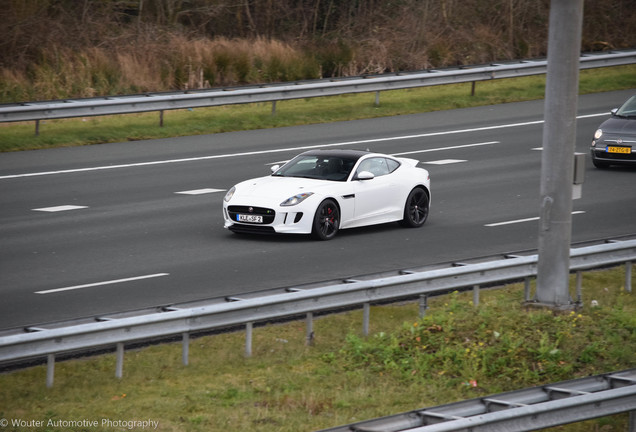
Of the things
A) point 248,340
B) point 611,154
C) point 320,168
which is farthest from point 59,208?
point 611,154

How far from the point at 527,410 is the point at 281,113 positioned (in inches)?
838

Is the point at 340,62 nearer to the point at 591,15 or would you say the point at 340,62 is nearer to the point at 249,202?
the point at 591,15

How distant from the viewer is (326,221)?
57.6ft

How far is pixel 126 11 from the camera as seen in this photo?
40.4 meters

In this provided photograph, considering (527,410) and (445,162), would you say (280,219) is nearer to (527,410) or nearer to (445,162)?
(445,162)

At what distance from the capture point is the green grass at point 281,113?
25906 mm

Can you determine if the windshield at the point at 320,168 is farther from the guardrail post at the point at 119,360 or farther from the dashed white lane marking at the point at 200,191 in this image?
the guardrail post at the point at 119,360

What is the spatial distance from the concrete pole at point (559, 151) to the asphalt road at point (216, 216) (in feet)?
11.4

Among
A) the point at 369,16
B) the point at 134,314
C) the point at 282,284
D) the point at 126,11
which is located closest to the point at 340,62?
the point at 369,16

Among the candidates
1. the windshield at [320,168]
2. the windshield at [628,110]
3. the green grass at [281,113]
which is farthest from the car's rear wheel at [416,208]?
the green grass at [281,113]

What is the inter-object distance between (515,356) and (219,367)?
2937 mm

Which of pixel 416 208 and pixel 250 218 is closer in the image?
pixel 250 218

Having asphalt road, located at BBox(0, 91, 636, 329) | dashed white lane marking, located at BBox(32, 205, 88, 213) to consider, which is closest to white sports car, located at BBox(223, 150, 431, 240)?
asphalt road, located at BBox(0, 91, 636, 329)

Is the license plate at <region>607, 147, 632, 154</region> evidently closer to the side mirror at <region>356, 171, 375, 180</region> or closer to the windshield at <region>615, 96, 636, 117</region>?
the windshield at <region>615, 96, 636, 117</region>
